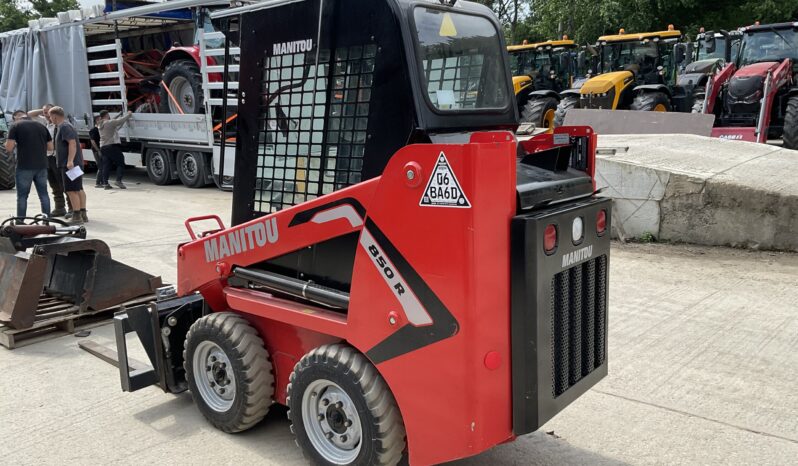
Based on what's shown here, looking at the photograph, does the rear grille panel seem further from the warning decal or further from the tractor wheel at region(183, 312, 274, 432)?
the tractor wheel at region(183, 312, 274, 432)

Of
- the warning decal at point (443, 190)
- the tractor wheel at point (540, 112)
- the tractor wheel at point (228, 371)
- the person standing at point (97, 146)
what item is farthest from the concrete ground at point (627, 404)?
the person standing at point (97, 146)

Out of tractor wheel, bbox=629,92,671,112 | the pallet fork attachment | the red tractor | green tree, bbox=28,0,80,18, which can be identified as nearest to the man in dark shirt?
the pallet fork attachment

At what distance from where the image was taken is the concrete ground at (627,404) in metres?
3.57

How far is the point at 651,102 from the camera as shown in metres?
14.2

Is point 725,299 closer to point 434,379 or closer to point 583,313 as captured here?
point 583,313

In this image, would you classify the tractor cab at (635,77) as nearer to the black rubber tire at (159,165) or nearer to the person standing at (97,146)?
the black rubber tire at (159,165)

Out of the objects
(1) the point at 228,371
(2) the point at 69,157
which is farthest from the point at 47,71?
(1) the point at 228,371

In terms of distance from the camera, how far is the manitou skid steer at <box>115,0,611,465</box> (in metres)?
2.67

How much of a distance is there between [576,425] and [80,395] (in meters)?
3.11

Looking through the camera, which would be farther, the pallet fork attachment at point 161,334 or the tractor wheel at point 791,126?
the tractor wheel at point 791,126

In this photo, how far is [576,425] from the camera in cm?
385

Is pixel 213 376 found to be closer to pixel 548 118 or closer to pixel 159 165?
pixel 159 165

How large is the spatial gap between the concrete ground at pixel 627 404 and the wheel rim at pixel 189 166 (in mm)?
9206

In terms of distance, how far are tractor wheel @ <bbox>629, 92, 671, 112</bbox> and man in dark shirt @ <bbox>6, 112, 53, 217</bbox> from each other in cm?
1115
